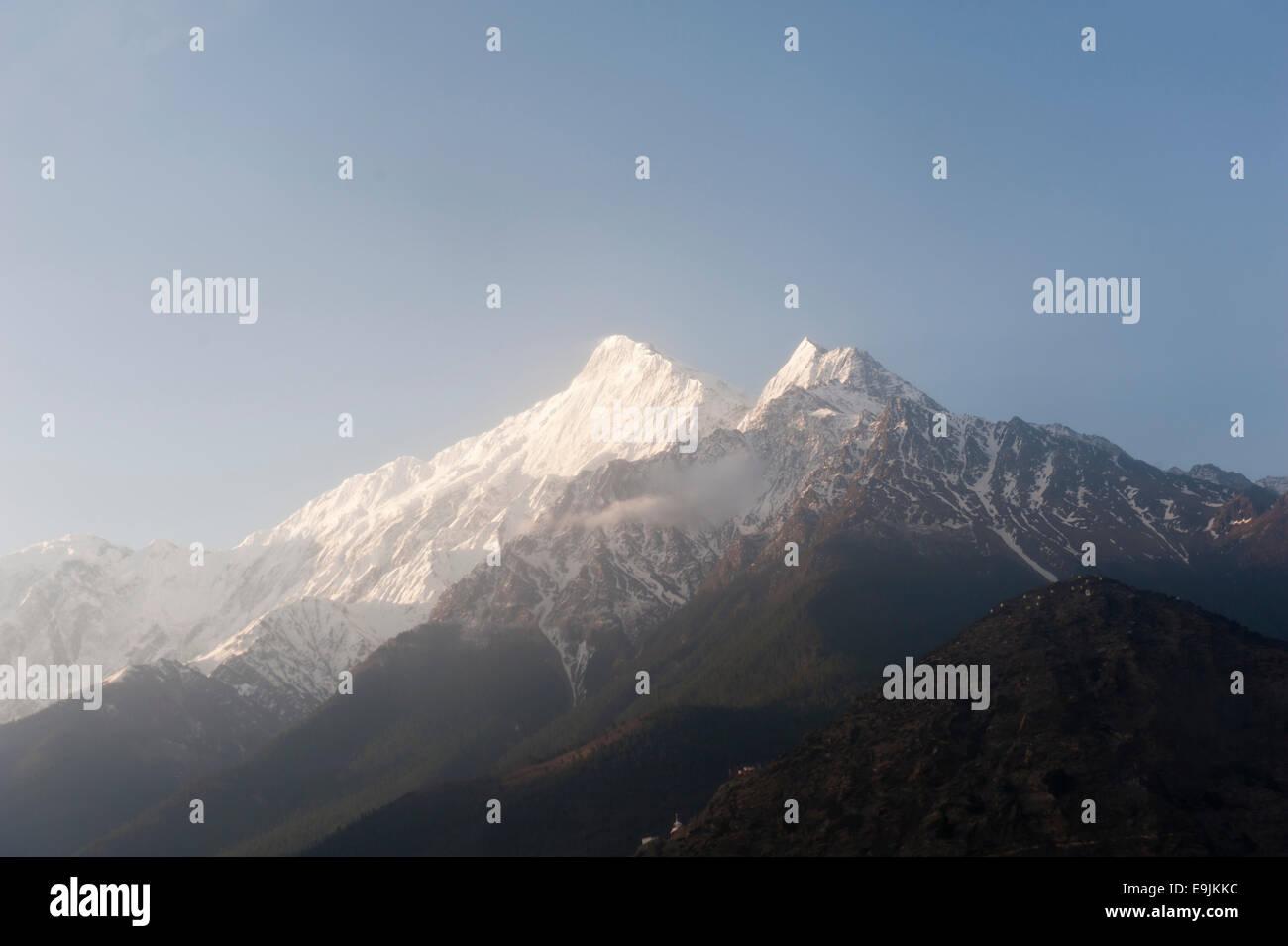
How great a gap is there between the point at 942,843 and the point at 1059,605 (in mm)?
65456

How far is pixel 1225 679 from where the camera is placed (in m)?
157

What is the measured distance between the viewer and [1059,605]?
183 metres

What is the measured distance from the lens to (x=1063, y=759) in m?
144

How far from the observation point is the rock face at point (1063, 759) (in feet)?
433

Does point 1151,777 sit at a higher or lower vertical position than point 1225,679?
lower

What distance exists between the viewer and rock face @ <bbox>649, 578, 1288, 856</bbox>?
132 m
